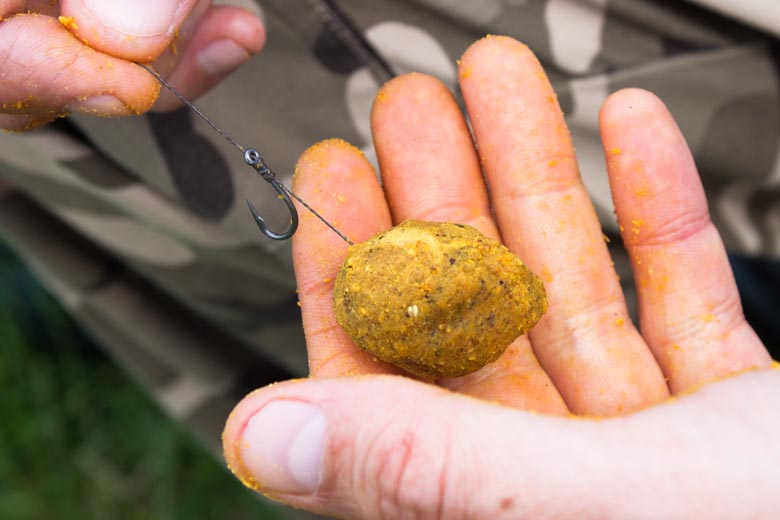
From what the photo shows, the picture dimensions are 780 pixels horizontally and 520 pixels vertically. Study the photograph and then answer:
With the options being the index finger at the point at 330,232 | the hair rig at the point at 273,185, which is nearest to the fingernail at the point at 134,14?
the hair rig at the point at 273,185

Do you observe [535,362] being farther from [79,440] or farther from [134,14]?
[79,440]

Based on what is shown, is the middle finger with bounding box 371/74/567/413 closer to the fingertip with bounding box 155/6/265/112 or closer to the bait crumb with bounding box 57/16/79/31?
the fingertip with bounding box 155/6/265/112

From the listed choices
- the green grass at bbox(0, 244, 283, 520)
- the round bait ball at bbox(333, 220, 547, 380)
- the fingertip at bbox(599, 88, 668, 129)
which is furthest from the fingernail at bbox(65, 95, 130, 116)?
the green grass at bbox(0, 244, 283, 520)

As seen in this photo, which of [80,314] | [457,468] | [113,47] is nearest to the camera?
[457,468]

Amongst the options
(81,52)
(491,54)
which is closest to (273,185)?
(81,52)

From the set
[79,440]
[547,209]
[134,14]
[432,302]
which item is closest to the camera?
[134,14]

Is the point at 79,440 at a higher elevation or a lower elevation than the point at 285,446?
lower

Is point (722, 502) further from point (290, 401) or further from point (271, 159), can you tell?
point (271, 159)

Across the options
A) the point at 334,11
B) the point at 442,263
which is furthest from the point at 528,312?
the point at 334,11
